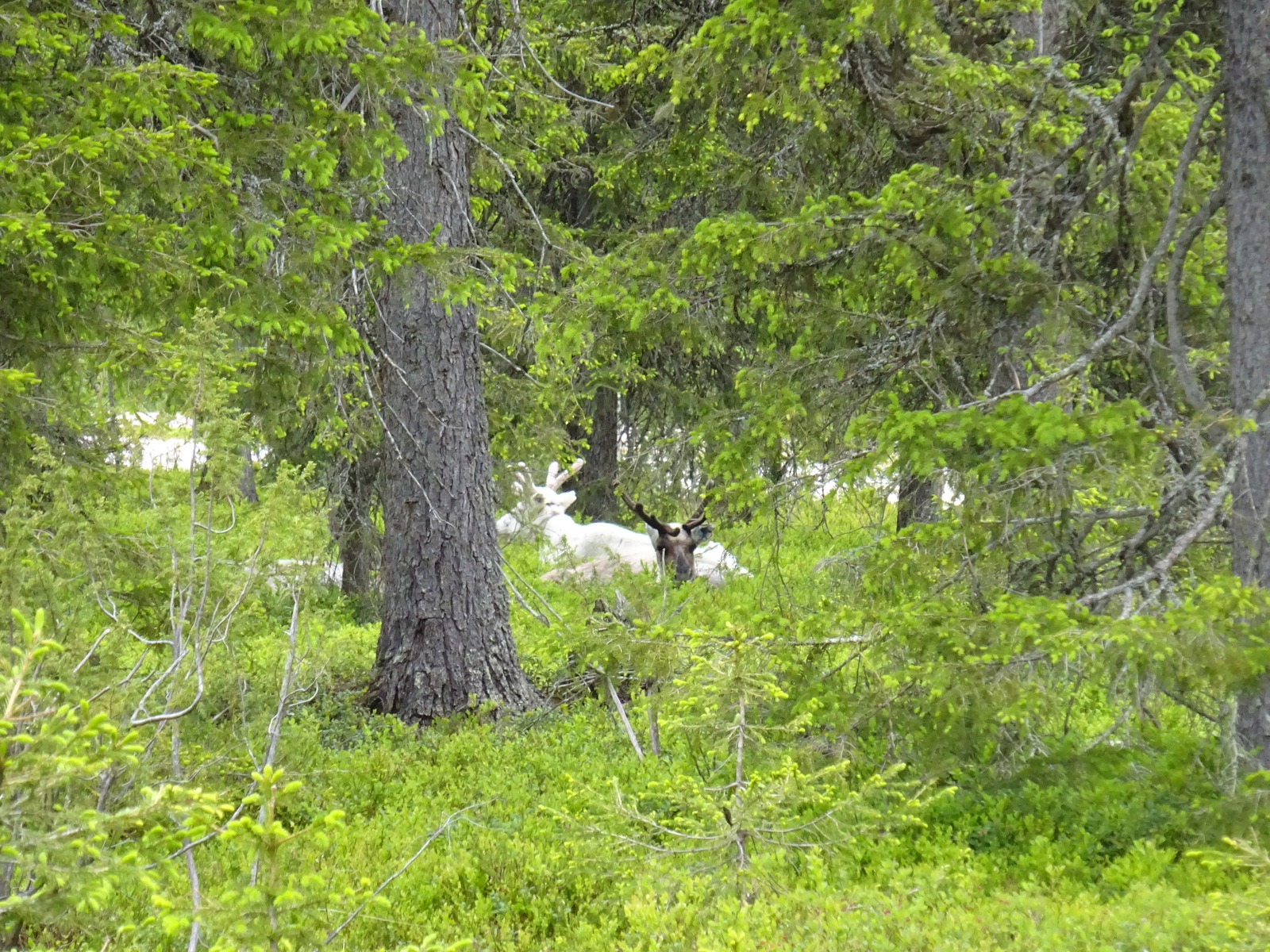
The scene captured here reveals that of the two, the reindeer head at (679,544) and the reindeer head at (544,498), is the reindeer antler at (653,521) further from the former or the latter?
the reindeer head at (544,498)

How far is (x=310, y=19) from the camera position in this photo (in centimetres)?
540

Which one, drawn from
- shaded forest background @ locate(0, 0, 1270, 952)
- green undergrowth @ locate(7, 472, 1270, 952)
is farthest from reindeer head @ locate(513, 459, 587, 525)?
green undergrowth @ locate(7, 472, 1270, 952)

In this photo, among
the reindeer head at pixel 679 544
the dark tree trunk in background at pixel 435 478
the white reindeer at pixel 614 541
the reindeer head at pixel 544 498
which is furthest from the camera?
the reindeer head at pixel 544 498

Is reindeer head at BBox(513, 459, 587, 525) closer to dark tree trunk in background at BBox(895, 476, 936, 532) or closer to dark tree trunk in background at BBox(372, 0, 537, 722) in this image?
dark tree trunk in background at BBox(372, 0, 537, 722)

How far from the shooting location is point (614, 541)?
1453 centimetres

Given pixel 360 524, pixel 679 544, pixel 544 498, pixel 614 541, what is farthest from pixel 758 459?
pixel 544 498

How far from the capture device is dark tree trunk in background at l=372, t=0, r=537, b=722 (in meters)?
8.12

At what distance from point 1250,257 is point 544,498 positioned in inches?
499

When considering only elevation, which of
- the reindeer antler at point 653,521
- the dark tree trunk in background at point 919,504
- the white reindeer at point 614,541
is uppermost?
A: the dark tree trunk in background at point 919,504

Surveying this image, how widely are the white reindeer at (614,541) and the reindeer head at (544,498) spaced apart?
0.01 m

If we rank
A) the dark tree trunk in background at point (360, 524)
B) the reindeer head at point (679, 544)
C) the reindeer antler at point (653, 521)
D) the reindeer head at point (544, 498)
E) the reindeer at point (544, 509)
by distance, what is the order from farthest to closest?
the reindeer head at point (544, 498), the reindeer at point (544, 509), the reindeer head at point (679, 544), the reindeer antler at point (653, 521), the dark tree trunk in background at point (360, 524)

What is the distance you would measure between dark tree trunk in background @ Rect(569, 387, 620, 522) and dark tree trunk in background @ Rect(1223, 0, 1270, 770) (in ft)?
36.3

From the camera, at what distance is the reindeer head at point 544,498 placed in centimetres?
1499

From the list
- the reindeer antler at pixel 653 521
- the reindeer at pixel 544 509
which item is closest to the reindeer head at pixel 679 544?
the reindeer antler at pixel 653 521
